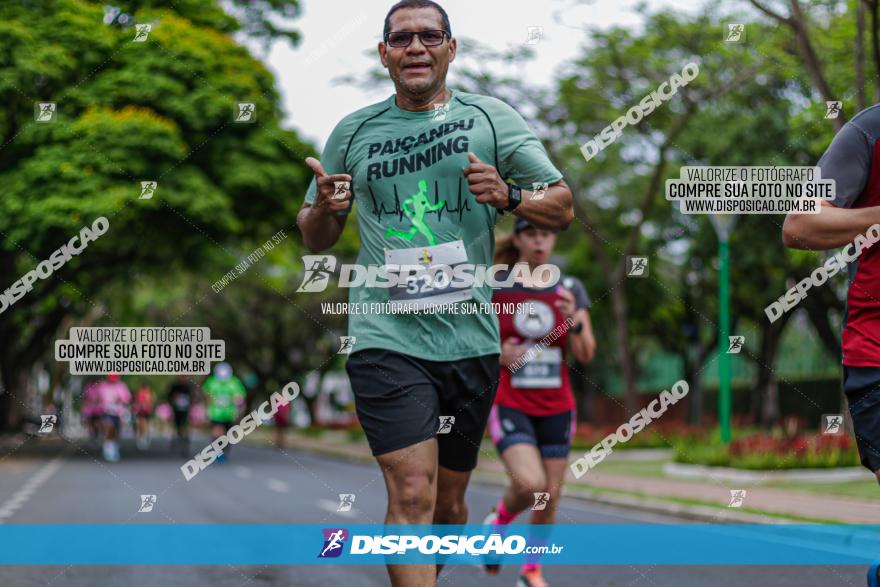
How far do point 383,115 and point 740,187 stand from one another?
6.06 m

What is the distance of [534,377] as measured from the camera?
22.4 ft

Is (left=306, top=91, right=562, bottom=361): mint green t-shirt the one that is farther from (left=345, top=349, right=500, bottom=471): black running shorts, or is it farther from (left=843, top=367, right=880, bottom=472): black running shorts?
(left=843, top=367, right=880, bottom=472): black running shorts

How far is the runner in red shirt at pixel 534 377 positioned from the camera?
6738mm

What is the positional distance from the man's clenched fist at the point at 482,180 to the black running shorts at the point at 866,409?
1231 mm

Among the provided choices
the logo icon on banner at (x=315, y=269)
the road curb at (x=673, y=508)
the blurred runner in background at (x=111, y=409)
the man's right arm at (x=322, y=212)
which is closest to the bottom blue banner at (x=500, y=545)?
the road curb at (x=673, y=508)

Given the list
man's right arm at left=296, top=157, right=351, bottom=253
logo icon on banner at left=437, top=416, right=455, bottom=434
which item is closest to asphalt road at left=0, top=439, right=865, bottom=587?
logo icon on banner at left=437, top=416, right=455, bottom=434

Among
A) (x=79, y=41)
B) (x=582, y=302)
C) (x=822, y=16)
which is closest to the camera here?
(x=582, y=302)

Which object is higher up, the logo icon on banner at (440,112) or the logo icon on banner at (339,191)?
the logo icon on banner at (440,112)

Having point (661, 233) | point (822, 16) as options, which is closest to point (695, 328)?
point (661, 233)

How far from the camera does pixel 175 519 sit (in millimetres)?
11266

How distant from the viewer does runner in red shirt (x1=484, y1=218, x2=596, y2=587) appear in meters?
6.74

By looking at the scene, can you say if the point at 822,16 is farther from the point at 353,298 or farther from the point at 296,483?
the point at 353,298

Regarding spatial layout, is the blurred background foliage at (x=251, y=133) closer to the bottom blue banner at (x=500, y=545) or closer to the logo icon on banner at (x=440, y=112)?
the bottom blue banner at (x=500, y=545)

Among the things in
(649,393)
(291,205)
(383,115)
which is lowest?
(649,393)
